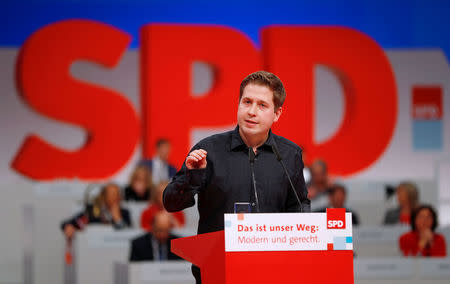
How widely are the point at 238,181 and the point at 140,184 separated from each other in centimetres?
554

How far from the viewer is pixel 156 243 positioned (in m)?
6.34

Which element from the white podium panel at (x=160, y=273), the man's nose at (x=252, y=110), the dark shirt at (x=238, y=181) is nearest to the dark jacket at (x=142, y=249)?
the white podium panel at (x=160, y=273)

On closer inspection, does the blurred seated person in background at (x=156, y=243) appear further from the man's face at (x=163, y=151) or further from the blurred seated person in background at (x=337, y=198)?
the man's face at (x=163, y=151)

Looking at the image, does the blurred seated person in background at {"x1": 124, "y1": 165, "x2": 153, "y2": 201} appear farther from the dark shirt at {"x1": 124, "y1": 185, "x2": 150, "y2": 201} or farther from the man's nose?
the man's nose

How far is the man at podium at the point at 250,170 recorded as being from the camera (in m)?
2.63

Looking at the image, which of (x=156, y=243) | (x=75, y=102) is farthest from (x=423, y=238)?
(x=75, y=102)

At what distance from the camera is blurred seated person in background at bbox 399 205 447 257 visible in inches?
243

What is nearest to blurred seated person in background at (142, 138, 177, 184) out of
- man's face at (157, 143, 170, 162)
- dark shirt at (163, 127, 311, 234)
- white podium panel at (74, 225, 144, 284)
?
man's face at (157, 143, 170, 162)

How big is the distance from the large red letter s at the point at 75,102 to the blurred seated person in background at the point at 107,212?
3.37 metres

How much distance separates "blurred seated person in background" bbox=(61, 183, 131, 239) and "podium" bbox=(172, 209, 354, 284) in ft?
16.6

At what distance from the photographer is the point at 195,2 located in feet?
37.8

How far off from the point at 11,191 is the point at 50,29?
3.43m

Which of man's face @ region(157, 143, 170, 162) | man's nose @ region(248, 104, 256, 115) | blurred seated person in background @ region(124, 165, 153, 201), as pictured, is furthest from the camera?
man's face @ region(157, 143, 170, 162)

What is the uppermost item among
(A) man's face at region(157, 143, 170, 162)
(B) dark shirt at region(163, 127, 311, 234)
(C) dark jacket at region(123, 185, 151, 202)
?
(A) man's face at region(157, 143, 170, 162)
